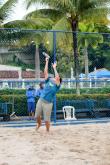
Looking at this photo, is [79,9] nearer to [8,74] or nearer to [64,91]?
[64,91]

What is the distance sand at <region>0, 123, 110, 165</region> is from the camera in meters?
8.34

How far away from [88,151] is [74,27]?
14.4 meters

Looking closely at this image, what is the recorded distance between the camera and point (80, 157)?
865 centimetres

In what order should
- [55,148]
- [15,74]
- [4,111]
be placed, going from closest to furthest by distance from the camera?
[55,148]
[4,111]
[15,74]

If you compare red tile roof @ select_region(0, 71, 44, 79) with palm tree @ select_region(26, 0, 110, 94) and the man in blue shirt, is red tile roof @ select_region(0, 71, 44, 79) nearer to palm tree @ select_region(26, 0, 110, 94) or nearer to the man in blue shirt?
palm tree @ select_region(26, 0, 110, 94)

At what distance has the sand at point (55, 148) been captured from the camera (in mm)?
8336

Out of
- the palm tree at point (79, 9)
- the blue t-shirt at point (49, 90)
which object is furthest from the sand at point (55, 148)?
the palm tree at point (79, 9)

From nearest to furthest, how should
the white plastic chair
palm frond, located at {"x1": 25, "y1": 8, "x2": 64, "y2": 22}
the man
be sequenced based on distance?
1. the man
2. the white plastic chair
3. palm frond, located at {"x1": 25, "y1": 8, "x2": 64, "y2": 22}

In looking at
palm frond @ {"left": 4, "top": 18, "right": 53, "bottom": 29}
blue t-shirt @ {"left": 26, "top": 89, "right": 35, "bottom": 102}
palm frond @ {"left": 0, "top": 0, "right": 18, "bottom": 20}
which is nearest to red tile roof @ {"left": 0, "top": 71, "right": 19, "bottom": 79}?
palm frond @ {"left": 4, "top": 18, "right": 53, "bottom": 29}

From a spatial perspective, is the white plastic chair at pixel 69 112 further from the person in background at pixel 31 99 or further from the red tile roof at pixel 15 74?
the red tile roof at pixel 15 74

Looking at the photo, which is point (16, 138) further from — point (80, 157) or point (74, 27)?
point (74, 27)

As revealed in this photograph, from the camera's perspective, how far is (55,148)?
9.62m

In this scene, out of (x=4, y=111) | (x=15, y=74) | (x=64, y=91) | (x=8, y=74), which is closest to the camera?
(x=4, y=111)

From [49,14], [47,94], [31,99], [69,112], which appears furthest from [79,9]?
[47,94]
